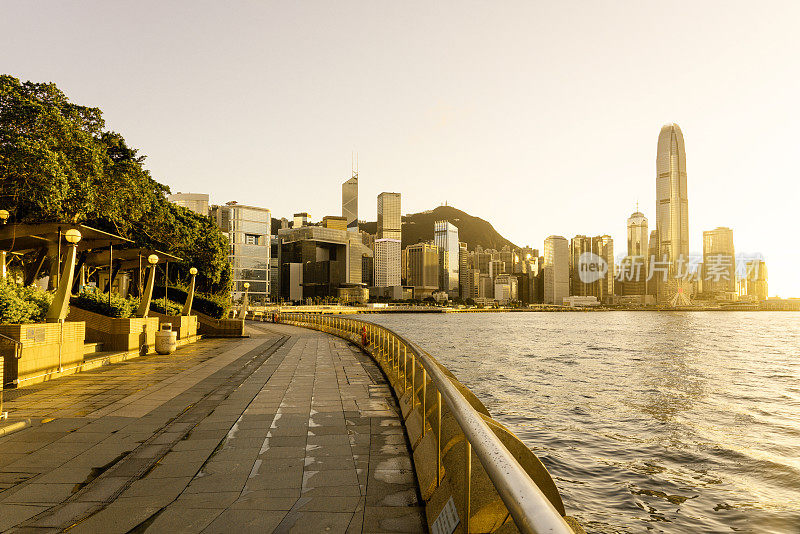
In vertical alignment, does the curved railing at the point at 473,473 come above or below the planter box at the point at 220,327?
above

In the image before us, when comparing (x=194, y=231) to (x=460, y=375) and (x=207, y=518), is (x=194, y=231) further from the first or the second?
(x=207, y=518)

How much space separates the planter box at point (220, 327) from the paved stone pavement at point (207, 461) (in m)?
21.0

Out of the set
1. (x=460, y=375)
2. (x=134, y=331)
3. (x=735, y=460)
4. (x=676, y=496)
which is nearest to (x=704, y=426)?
(x=735, y=460)

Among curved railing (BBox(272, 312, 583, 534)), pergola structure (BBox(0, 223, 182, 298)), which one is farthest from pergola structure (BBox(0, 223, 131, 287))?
curved railing (BBox(272, 312, 583, 534))

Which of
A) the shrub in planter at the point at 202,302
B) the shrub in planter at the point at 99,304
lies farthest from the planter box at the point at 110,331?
the shrub in planter at the point at 202,302

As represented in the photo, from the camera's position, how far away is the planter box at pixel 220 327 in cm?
3300

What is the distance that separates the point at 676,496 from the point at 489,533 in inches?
333

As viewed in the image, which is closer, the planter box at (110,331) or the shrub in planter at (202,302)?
the planter box at (110,331)

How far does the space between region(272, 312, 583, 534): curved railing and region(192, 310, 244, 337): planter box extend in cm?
2729

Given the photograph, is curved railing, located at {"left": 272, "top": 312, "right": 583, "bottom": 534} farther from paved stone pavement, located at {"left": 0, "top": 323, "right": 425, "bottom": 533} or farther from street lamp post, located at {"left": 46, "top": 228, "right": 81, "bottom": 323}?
street lamp post, located at {"left": 46, "top": 228, "right": 81, "bottom": 323}

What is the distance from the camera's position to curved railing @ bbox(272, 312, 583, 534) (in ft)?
6.32

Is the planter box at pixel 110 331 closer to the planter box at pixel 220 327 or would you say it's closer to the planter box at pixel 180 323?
the planter box at pixel 180 323

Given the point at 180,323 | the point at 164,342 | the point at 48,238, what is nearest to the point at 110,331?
the point at 164,342

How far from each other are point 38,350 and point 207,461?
9185 millimetres
